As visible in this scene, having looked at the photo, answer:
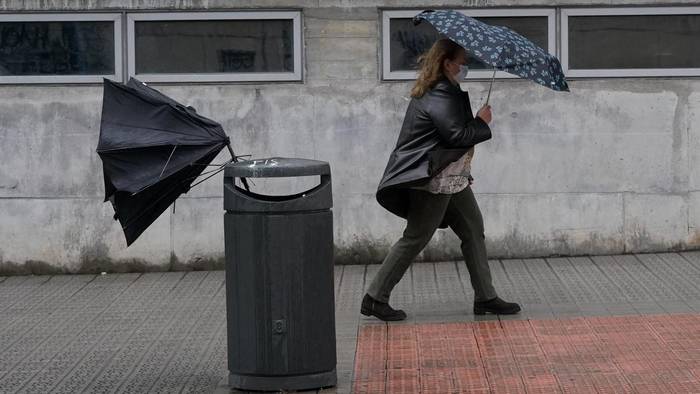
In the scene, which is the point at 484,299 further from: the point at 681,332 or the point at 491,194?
the point at 491,194

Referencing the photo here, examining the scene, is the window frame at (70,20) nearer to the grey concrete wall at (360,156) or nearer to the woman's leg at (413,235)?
the grey concrete wall at (360,156)

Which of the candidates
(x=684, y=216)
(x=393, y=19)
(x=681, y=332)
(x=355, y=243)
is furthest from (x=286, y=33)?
(x=681, y=332)

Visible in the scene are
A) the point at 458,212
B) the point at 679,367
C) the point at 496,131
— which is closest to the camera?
the point at 679,367

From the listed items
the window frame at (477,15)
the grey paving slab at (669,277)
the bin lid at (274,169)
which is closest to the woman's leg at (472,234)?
the grey paving slab at (669,277)

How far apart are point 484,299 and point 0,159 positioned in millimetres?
4428

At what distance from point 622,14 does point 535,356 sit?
164 inches

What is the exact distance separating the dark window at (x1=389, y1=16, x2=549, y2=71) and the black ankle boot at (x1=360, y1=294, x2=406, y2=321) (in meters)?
2.75

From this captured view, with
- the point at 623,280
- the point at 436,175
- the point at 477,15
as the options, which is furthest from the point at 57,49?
the point at 623,280

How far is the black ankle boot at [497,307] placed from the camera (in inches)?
336

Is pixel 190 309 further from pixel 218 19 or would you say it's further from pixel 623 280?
pixel 623 280

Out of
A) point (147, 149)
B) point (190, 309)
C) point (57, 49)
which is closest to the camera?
point (147, 149)

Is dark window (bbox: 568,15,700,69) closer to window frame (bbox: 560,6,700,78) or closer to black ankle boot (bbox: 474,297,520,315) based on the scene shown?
window frame (bbox: 560,6,700,78)

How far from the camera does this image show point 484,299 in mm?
8531

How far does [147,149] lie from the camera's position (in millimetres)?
6984
